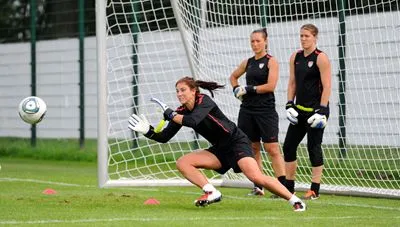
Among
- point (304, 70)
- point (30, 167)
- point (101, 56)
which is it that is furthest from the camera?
point (30, 167)

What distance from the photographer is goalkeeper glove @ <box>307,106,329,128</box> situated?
36.2 feet

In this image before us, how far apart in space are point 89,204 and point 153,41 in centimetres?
565

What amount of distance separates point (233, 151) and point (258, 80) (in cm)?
168

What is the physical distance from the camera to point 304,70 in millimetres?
11344

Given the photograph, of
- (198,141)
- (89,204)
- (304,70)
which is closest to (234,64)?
(198,141)

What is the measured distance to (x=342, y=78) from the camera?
13406 mm

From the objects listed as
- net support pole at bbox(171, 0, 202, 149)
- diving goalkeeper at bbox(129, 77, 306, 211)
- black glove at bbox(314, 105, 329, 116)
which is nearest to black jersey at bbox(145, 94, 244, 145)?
diving goalkeeper at bbox(129, 77, 306, 211)

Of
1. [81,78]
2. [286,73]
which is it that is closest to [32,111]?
[286,73]

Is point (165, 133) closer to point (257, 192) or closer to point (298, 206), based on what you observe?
point (298, 206)

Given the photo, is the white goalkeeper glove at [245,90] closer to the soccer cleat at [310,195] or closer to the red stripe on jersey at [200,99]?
the soccer cleat at [310,195]

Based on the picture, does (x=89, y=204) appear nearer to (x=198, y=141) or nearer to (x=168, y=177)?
(x=168, y=177)

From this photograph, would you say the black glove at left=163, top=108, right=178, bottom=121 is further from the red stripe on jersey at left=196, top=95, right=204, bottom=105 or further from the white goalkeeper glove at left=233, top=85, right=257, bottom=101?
the white goalkeeper glove at left=233, top=85, right=257, bottom=101

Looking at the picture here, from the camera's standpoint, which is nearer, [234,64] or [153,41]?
[234,64]

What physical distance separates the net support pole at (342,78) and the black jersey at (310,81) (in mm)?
1596
